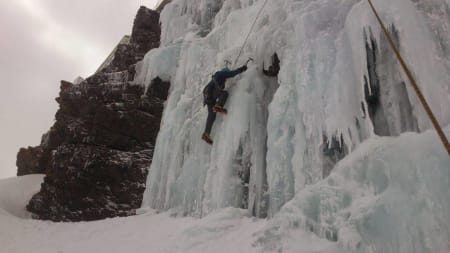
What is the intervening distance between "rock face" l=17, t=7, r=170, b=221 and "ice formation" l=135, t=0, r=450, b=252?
2.25 meters

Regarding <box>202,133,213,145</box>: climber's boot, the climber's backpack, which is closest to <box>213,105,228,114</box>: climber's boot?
the climber's backpack

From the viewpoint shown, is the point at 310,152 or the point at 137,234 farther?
the point at 137,234

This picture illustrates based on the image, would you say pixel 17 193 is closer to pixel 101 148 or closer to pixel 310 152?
pixel 101 148

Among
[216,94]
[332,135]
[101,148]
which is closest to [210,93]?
[216,94]

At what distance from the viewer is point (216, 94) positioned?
7391mm

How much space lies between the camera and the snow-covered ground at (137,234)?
5289mm

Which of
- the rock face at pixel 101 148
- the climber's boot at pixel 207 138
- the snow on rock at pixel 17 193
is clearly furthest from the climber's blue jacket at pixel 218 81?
the snow on rock at pixel 17 193

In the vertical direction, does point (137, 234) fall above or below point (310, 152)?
below

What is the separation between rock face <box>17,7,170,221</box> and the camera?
10734 millimetres

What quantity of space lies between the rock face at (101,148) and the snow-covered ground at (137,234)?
0.64 m

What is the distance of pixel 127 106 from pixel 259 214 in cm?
725

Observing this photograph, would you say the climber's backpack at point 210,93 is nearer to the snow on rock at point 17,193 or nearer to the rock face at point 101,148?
the rock face at point 101,148

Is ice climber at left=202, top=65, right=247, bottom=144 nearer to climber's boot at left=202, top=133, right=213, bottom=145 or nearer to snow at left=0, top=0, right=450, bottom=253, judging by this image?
climber's boot at left=202, top=133, right=213, bottom=145

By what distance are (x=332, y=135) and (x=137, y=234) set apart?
4.69 meters
